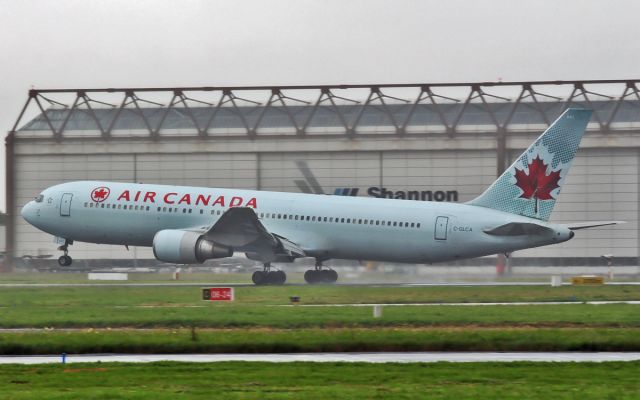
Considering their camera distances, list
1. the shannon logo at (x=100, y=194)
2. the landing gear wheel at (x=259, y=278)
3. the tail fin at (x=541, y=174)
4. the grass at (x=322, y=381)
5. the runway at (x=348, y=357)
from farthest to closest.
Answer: the shannon logo at (x=100, y=194) < the landing gear wheel at (x=259, y=278) < the tail fin at (x=541, y=174) < the runway at (x=348, y=357) < the grass at (x=322, y=381)

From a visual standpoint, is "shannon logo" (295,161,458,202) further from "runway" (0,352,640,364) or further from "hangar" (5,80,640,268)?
"runway" (0,352,640,364)

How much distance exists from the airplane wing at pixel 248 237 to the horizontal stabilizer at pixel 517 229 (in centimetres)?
905

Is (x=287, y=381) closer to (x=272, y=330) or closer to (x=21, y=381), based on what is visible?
(x=21, y=381)

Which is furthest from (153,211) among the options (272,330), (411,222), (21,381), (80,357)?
(21,381)

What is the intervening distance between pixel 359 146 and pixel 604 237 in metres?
17.0

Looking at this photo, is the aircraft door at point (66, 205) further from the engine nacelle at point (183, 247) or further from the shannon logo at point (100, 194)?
the engine nacelle at point (183, 247)

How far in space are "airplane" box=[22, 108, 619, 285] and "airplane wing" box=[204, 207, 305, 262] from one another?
1.8 inches

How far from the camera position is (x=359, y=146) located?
7625cm

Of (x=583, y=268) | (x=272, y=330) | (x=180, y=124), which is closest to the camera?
(x=272, y=330)

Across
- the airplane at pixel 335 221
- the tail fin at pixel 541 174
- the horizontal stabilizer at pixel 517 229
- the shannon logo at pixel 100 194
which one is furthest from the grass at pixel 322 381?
the shannon logo at pixel 100 194

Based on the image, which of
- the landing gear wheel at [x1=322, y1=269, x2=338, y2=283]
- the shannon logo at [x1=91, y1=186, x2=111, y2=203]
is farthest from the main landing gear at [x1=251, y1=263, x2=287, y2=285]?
the shannon logo at [x1=91, y1=186, x2=111, y2=203]

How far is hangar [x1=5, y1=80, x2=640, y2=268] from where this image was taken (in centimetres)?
7425

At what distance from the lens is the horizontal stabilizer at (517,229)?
5050 centimetres

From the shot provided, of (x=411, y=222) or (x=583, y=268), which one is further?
(x=583, y=268)
